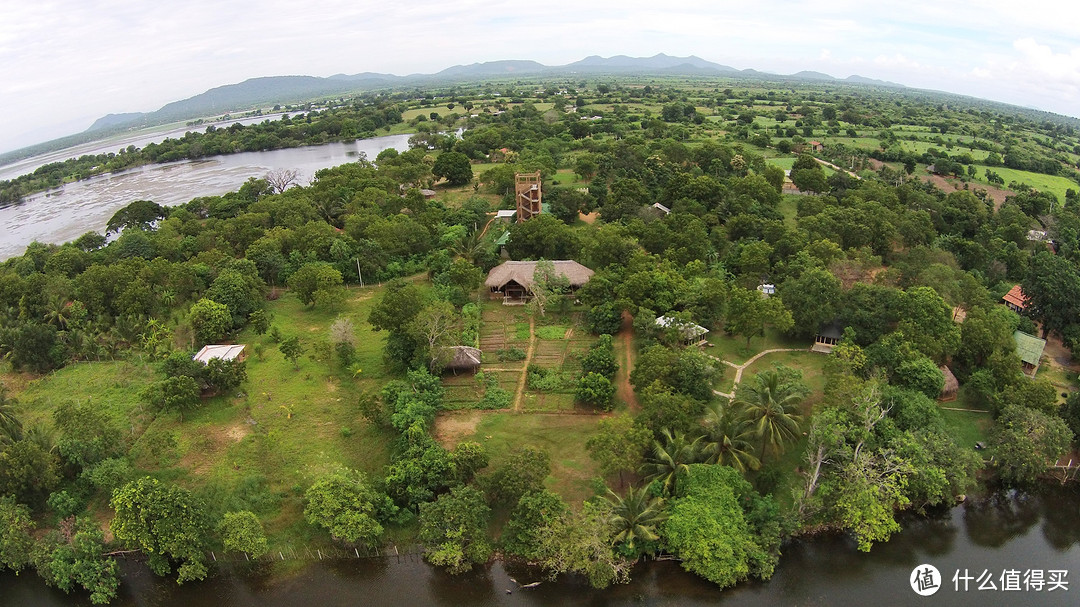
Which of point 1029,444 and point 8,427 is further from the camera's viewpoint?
point 8,427

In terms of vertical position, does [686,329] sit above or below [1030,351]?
above

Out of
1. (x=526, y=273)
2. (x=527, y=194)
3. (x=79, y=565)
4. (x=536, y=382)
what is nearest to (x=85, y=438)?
(x=79, y=565)

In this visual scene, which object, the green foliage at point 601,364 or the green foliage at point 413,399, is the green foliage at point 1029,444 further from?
the green foliage at point 413,399

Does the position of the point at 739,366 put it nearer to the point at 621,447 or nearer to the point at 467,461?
the point at 621,447

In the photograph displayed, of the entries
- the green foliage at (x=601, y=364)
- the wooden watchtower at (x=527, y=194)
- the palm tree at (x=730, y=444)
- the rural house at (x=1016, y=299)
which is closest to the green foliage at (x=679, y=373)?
the green foliage at (x=601, y=364)

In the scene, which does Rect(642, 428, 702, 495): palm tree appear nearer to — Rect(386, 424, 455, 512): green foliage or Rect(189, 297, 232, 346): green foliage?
Rect(386, 424, 455, 512): green foliage

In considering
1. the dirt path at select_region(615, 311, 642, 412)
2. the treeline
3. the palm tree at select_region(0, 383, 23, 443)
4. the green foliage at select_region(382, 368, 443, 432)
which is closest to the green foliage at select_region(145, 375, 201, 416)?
the palm tree at select_region(0, 383, 23, 443)
